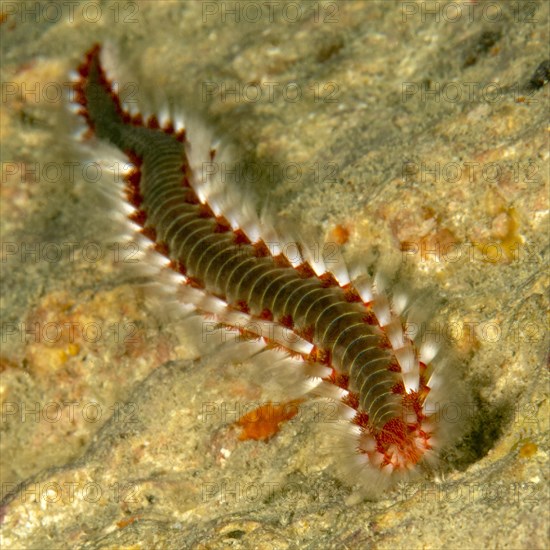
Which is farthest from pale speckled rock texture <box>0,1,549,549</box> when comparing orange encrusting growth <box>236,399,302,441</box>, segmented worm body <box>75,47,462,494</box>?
segmented worm body <box>75,47,462,494</box>

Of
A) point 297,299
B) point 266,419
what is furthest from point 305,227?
point 266,419

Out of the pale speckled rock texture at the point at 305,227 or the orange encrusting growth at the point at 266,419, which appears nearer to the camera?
the pale speckled rock texture at the point at 305,227

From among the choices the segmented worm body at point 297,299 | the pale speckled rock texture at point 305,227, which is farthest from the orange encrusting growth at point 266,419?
the segmented worm body at point 297,299

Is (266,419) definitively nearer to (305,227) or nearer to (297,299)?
(297,299)

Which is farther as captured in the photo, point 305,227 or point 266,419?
point 305,227

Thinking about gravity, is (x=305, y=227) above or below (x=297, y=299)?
above

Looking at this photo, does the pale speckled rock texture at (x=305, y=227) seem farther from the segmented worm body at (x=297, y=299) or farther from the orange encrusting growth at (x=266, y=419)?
the segmented worm body at (x=297, y=299)

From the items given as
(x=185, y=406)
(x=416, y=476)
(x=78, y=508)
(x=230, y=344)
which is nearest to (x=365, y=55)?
(x=230, y=344)

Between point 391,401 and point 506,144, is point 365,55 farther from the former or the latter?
point 391,401
